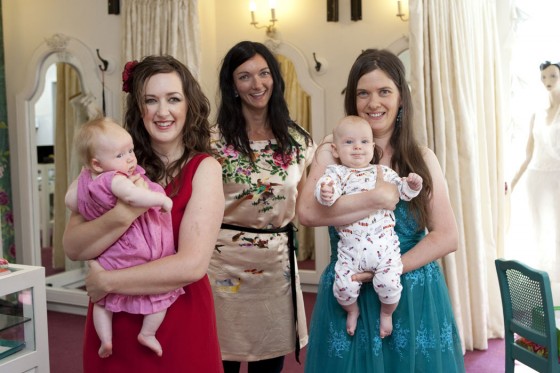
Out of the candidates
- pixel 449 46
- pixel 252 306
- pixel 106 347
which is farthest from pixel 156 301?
pixel 449 46

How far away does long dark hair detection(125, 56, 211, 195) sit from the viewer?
1.77 meters

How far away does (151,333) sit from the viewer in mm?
1643

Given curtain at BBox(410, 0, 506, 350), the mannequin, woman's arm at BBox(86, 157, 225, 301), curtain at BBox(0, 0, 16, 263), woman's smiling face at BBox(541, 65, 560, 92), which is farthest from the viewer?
curtain at BBox(0, 0, 16, 263)

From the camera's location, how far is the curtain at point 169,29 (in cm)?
459

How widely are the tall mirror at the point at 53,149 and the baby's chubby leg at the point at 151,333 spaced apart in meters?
3.71

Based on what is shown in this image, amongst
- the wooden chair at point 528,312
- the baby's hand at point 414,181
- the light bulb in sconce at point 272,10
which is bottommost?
the wooden chair at point 528,312

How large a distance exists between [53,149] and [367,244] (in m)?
4.07

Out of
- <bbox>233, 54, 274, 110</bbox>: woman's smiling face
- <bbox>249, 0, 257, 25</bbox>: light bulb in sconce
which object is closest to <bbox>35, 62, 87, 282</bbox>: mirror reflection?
<bbox>249, 0, 257, 25</bbox>: light bulb in sconce

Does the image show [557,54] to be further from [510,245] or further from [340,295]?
[340,295]

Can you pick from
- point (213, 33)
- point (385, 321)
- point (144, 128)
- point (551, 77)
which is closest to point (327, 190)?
point (385, 321)

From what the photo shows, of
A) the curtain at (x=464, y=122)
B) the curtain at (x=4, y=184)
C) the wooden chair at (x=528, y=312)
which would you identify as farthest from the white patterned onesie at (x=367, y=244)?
the curtain at (x=4, y=184)

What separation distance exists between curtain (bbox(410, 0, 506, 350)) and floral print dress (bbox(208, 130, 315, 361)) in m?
1.70

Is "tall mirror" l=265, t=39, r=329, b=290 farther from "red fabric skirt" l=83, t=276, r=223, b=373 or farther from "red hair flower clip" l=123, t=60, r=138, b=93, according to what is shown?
"red fabric skirt" l=83, t=276, r=223, b=373

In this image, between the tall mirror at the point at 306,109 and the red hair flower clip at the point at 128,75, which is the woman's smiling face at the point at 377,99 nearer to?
the red hair flower clip at the point at 128,75
